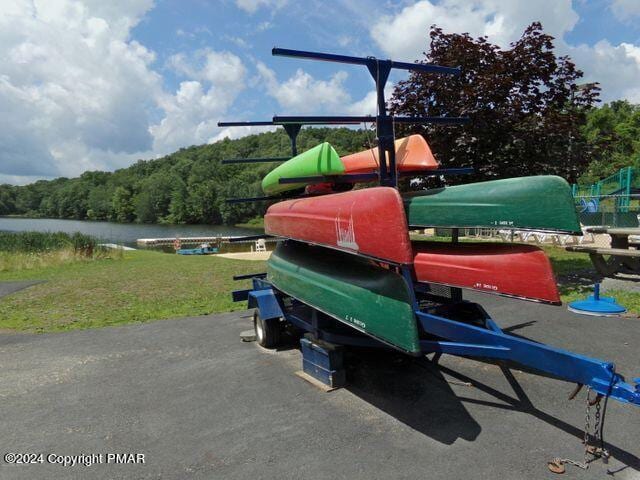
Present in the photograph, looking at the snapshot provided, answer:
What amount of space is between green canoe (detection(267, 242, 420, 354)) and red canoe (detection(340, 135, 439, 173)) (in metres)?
1.26

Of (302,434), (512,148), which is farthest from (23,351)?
(512,148)

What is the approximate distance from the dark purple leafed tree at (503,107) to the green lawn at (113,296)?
596 centimetres

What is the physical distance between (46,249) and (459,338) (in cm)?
2183

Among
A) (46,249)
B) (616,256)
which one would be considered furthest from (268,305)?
(46,249)

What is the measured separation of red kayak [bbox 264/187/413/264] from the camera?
3.78 meters

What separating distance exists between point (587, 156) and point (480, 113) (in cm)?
284

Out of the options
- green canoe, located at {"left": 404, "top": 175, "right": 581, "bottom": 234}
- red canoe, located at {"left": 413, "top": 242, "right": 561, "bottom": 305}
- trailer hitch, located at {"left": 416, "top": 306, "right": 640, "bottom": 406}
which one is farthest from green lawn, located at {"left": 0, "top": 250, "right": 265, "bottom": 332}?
trailer hitch, located at {"left": 416, "top": 306, "right": 640, "bottom": 406}

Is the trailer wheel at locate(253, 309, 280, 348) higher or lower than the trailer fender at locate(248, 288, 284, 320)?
lower

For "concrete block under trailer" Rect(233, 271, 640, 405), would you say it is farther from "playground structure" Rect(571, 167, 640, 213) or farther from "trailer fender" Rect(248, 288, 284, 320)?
"playground structure" Rect(571, 167, 640, 213)

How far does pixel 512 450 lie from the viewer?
3.52 metres

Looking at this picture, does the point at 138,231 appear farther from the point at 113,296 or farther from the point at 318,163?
the point at 318,163

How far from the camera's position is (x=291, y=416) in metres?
4.27

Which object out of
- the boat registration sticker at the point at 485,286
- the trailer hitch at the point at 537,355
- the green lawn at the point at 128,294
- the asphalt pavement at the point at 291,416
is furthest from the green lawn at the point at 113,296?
the trailer hitch at the point at 537,355

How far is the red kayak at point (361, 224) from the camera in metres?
3.78
